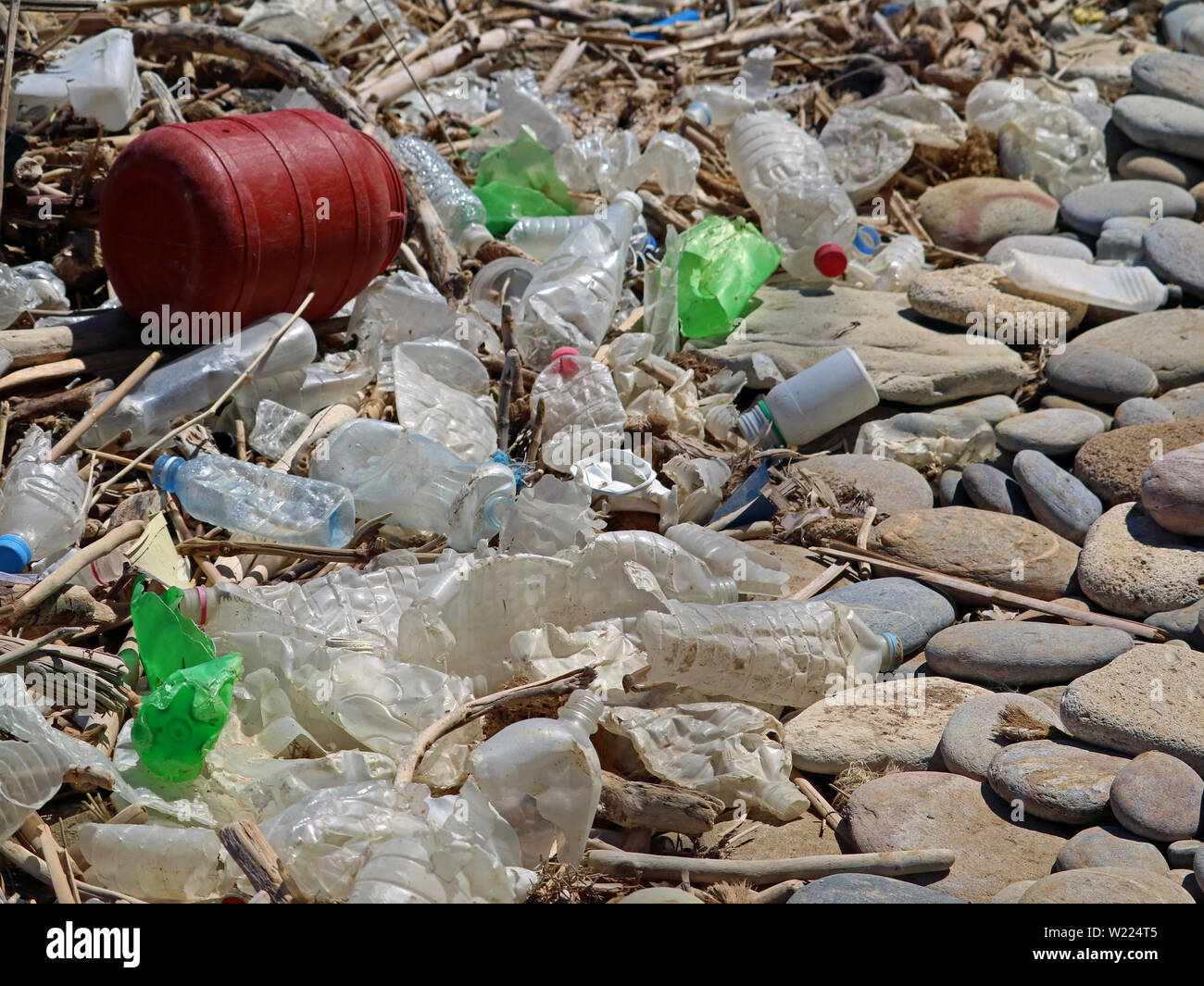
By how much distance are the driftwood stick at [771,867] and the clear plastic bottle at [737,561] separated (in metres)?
0.97

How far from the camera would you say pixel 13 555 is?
2.89 meters

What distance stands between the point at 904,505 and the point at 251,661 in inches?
84.9

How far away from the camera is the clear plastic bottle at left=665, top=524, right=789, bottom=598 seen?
3.19 m

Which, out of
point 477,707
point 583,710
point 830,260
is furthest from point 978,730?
point 830,260

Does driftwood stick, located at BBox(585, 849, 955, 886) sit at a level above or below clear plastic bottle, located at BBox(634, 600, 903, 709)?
below

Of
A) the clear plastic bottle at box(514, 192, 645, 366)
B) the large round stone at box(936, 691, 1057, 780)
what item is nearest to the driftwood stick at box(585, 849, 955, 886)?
the large round stone at box(936, 691, 1057, 780)

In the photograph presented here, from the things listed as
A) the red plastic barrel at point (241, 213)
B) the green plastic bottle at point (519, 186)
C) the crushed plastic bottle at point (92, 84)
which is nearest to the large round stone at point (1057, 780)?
the red plastic barrel at point (241, 213)

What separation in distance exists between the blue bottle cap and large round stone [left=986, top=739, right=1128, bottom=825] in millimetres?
2465

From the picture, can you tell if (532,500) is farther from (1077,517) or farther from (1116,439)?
(1116,439)

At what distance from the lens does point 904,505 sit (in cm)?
374

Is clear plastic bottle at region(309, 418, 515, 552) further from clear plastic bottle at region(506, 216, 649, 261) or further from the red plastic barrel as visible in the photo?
clear plastic bottle at region(506, 216, 649, 261)

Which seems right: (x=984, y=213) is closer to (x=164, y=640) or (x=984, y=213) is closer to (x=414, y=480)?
(x=414, y=480)

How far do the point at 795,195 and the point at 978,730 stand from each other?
10.1 feet
